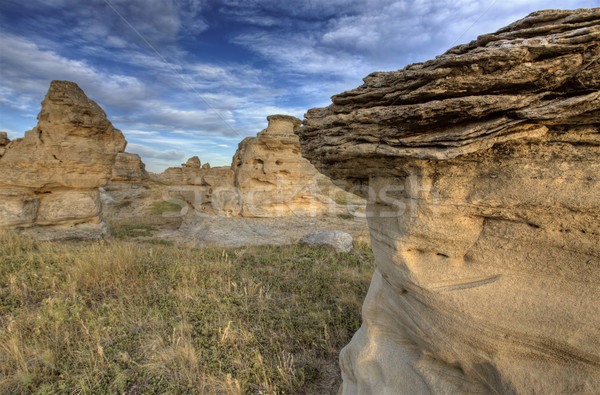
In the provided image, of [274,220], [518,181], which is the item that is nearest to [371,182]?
[518,181]

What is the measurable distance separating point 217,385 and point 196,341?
0.69 meters

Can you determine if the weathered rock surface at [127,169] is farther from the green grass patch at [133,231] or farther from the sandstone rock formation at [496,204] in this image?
the sandstone rock formation at [496,204]

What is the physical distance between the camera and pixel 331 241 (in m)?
7.43

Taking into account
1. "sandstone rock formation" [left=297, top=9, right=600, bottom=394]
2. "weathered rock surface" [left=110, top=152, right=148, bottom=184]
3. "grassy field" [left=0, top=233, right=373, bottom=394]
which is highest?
"weathered rock surface" [left=110, top=152, right=148, bottom=184]

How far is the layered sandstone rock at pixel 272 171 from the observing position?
431 inches

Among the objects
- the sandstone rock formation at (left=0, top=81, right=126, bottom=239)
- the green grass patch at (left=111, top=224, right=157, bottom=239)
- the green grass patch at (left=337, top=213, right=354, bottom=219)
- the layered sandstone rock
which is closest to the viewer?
the sandstone rock formation at (left=0, top=81, right=126, bottom=239)

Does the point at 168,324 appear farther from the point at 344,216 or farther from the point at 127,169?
the point at 127,169

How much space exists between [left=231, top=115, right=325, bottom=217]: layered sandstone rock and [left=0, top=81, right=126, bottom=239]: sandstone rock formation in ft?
14.7

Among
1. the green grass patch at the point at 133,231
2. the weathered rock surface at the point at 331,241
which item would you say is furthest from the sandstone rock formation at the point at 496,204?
the green grass patch at the point at 133,231

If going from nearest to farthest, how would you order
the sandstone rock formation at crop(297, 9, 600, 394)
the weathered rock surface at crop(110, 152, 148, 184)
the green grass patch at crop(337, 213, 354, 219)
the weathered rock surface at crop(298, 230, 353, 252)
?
the sandstone rock formation at crop(297, 9, 600, 394)
the weathered rock surface at crop(298, 230, 353, 252)
the green grass patch at crop(337, 213, 354, 219)
the weathered rock surface at crop(110, 152, 148, 184)

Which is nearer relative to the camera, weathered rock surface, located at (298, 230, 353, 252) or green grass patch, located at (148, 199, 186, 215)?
weathered rock surface, located at (298, 230, 353, 252)

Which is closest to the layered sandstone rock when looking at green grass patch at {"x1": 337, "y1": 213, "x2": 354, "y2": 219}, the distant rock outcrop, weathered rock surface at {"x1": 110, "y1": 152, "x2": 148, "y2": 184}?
the distant rock outcrop

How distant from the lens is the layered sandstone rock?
35.9ft

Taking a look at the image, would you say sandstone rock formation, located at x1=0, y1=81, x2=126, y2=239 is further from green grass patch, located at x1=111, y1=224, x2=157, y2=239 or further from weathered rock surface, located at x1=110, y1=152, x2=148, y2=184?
weathered rock surface, located at x1=110, y1=152, x2=148, y2=184
